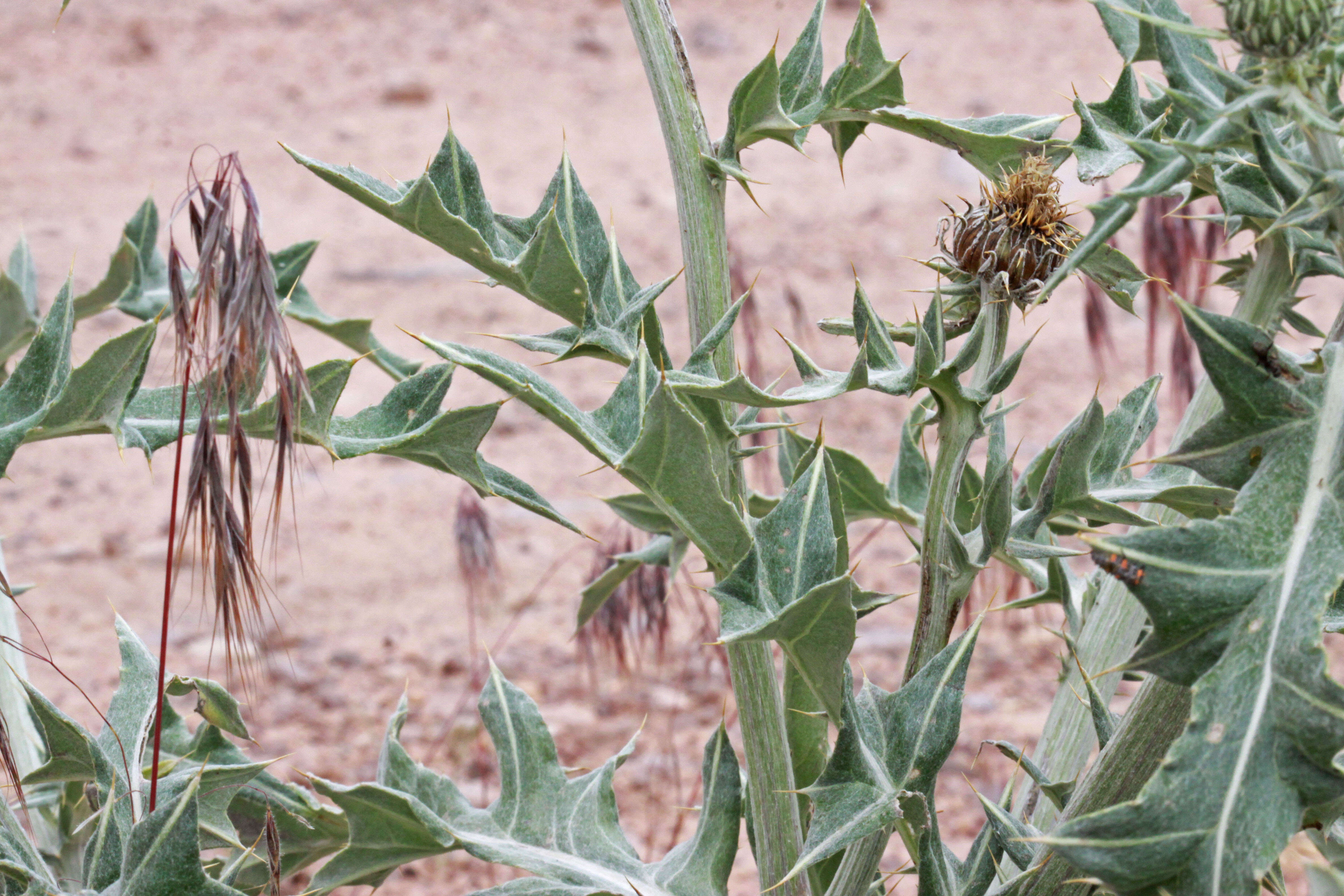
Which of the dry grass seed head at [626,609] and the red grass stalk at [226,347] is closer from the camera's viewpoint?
the red grass stalk at [226,347]

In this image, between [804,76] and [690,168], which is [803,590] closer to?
[690,168]

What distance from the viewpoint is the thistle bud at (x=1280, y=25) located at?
0.78 m

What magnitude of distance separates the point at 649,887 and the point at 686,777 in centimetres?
157

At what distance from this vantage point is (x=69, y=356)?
1.09 meters

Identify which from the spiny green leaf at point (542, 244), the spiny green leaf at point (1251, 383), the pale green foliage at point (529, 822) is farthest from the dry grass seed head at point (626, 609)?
the spiny green leaf at point (1251, 383)

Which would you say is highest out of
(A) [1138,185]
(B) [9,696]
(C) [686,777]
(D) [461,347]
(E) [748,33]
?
(E) [748,33]

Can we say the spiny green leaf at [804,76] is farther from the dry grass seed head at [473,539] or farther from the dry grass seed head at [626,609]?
the dry grass seed head at [473,539]

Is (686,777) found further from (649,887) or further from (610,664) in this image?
(649,887)

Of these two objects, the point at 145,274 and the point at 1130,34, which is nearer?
the point at 1130,34

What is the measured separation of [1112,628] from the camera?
4.02 ft

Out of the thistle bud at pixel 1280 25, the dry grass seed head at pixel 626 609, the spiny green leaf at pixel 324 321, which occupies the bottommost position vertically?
the dry grass seed head at pixel 626 609

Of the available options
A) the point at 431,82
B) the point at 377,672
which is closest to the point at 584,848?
the point at 377,672

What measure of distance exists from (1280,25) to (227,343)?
710mm

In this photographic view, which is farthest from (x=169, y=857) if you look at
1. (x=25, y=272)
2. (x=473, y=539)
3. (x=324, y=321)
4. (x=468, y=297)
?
(x=468, y=297)
